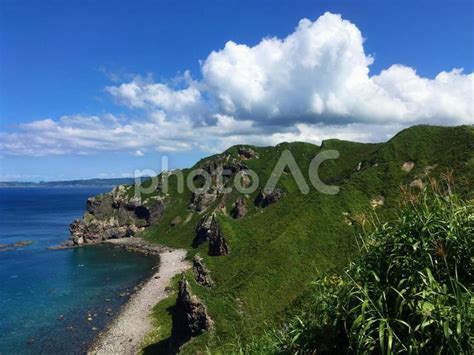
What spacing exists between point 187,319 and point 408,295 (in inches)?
2054

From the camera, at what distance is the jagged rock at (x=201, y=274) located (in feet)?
283

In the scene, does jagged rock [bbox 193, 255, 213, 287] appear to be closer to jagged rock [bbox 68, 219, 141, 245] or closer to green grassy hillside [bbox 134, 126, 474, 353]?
green grassy hillside [bbox 134, 126, 474, 353]

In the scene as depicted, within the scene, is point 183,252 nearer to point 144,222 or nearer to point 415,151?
point 144,222

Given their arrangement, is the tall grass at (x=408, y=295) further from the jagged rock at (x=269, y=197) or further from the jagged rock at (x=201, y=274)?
the jagged rock at (x=269, y=197)

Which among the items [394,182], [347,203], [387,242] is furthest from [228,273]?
[387,242]

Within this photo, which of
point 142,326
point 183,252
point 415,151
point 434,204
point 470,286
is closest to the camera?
point 470,286

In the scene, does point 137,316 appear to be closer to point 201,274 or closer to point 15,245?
point 201,274

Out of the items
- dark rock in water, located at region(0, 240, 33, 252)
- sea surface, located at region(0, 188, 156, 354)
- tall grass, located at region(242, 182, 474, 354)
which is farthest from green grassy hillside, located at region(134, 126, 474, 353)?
dark rock in water, located at region(0, 240, 33, 252)

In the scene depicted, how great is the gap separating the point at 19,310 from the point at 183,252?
64831 mm

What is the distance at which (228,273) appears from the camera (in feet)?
284

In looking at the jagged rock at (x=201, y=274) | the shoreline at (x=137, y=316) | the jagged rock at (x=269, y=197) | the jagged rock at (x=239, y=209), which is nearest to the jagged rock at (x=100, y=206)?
the shoreline at (x=137, y=316)

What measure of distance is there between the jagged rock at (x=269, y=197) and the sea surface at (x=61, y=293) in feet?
160

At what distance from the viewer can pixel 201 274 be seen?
3511 inches

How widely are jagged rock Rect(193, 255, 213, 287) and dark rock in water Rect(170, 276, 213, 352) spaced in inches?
926
